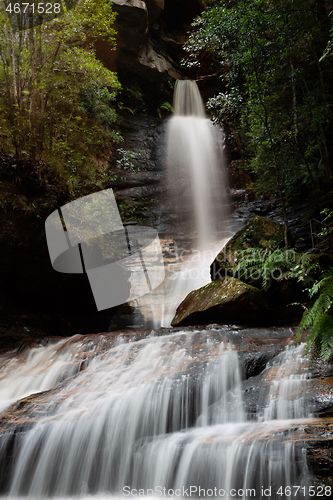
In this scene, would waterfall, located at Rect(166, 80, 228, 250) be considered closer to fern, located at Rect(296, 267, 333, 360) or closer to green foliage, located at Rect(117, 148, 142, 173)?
green foliage, located at Rect(117, 148, 142, 173)

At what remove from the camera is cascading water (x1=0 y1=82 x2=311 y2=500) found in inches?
108

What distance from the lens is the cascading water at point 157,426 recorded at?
276cm

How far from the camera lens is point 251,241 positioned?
7.11 metres

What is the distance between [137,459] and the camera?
325 cm

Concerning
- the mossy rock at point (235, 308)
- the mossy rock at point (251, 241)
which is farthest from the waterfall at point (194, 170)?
the mossy rock at point (235, 308)

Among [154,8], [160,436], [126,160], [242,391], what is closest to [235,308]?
[242,391]

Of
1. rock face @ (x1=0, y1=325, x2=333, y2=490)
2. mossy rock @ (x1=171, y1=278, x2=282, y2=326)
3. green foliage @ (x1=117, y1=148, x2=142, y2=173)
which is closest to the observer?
rock face @ (x1=0, y1=325, x2=333, y2=490)

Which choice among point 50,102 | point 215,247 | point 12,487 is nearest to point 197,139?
point 215,247

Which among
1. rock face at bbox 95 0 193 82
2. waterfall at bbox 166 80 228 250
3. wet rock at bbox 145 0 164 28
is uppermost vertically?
wet rock at bbox 145 0 164 28

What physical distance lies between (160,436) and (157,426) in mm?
144

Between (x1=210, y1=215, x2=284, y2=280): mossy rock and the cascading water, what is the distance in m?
2.16

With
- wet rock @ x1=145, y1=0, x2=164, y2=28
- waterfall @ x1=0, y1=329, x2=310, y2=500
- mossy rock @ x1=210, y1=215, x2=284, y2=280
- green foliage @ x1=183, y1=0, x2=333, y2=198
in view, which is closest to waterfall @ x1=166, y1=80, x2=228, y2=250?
wet rock @ x1=145, y1=0, x2=164, y2=28

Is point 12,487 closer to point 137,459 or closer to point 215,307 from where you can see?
point 137,459

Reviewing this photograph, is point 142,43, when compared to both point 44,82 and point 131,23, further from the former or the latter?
point 44,82
